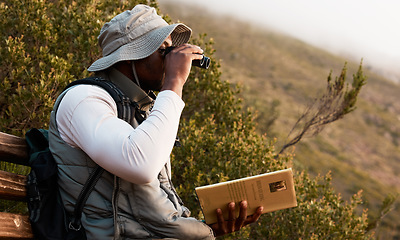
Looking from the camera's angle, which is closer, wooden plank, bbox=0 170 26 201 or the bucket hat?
wooden plank, bbox=0 170 26 201

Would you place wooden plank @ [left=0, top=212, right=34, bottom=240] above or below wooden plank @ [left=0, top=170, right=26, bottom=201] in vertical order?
below

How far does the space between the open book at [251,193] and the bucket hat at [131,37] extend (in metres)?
0.75

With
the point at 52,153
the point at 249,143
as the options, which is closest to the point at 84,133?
the point at 52,153

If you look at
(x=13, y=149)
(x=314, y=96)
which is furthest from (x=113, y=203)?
(x=314, y=96)

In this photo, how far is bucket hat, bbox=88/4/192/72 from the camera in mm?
2090

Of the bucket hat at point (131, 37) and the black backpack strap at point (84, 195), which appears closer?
the black backpack strap at point (84, 195)

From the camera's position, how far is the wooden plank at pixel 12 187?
6.29ft

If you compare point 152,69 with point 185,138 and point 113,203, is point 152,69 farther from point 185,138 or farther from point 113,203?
point 185,138

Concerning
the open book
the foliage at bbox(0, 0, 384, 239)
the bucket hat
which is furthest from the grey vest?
the foliage at bbox(0, 0, 384, 239)

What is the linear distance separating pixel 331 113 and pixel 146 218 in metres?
6.66

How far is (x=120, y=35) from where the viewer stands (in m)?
2.13

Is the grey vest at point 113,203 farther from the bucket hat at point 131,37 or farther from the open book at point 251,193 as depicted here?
the bucket hat at point 131,37

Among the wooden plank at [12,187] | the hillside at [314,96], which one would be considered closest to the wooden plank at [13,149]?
the wooden plank at [12,187]

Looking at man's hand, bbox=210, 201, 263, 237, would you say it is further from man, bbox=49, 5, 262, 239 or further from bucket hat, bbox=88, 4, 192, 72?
bucket hat, bbox=88, 4, 192, 72
